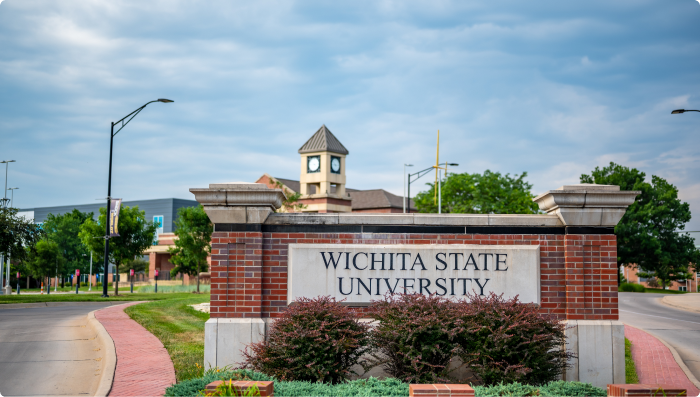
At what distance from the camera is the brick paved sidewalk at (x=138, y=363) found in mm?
8008

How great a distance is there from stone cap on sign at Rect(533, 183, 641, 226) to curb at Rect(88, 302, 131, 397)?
6.74 metres

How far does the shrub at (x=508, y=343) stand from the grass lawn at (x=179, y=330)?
12.4 ft

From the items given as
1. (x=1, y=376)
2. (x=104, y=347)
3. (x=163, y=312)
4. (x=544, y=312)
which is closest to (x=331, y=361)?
(x=544, y=312)

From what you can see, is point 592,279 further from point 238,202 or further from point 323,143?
point 323,143

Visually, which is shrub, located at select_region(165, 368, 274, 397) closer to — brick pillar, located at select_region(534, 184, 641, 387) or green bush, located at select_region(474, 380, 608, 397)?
green bush, located at select_region(474, 380, 608, 397)

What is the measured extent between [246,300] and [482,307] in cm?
314

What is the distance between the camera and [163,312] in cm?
1783

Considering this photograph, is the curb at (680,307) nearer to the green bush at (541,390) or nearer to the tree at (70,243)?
the green bush at (541,390)

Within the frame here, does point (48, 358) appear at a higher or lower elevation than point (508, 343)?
lower

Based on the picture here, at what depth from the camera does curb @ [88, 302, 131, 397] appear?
8.01 metres

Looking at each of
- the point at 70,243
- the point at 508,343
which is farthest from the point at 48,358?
the point at 70,243

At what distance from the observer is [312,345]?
669 centimetres

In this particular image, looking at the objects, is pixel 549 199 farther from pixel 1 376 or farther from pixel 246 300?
pixel 1 376

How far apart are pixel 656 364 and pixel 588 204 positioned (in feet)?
16.5
